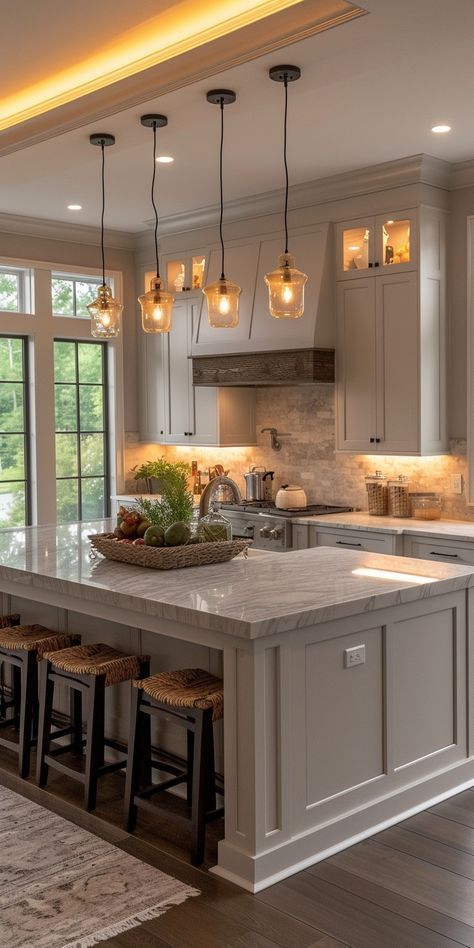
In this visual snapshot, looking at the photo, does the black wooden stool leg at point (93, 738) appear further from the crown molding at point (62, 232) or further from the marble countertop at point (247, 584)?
the crown molding at point (62, 232)

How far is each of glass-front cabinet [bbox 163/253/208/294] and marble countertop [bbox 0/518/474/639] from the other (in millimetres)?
3293

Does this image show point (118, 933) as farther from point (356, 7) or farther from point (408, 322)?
point (408, 322)

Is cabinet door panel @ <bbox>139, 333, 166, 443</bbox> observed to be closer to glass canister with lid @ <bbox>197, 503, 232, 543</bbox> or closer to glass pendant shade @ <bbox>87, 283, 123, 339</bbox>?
glass pendant shade @ <bbox>87, 283, 123, 339</bbox>

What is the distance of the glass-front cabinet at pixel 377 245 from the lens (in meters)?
5.65

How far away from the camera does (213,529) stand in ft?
13.3

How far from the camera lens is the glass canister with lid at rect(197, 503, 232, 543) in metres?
4.04

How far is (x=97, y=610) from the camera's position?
11.8 ft

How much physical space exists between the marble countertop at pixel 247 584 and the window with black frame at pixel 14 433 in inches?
104

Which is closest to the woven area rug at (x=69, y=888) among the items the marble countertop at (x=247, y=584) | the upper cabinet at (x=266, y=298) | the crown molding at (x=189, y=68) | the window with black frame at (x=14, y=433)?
the marble countertop at (x=247, y=584)

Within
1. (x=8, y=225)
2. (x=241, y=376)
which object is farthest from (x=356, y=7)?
(x=8, y=225)

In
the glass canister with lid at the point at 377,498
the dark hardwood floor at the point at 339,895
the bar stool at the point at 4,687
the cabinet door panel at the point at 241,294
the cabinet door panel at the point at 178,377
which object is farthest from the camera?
the cabinet door panel at the point at 178,377

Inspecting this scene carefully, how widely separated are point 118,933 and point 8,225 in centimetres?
547

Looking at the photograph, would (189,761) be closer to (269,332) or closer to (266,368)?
(266,368)

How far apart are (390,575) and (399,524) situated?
1.97 m
